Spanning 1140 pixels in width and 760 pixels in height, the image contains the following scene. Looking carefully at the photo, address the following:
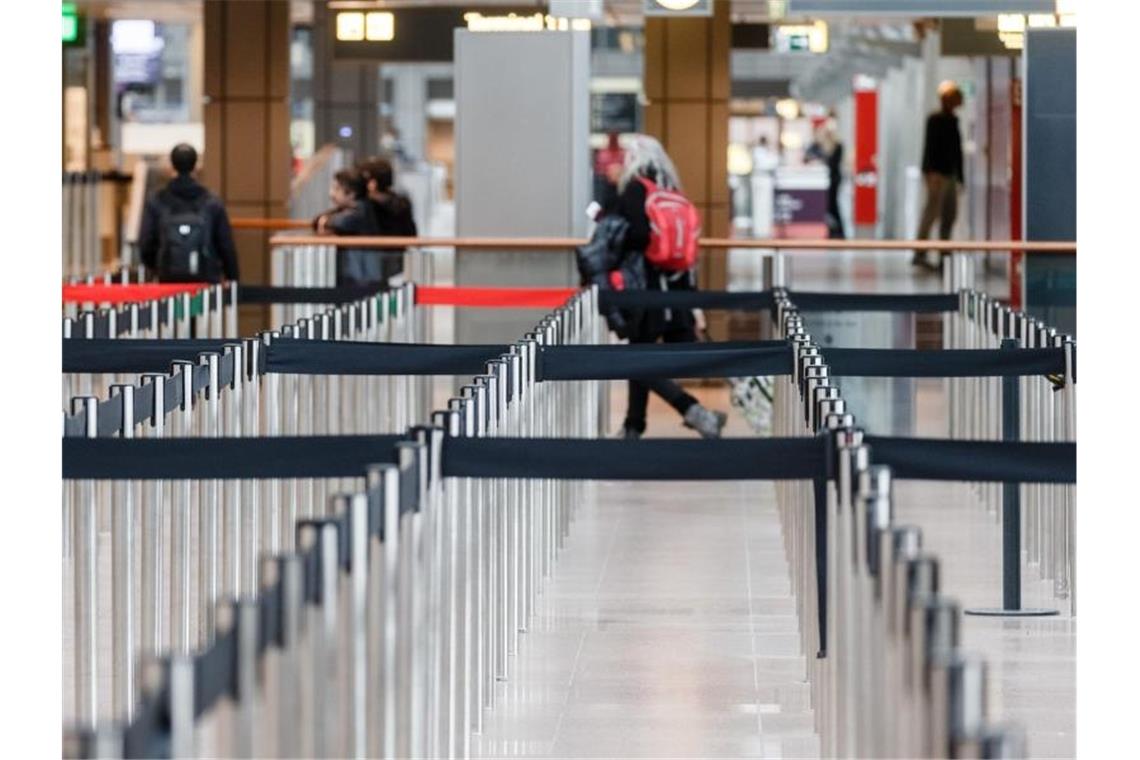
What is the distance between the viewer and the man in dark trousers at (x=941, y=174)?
89.1 feet

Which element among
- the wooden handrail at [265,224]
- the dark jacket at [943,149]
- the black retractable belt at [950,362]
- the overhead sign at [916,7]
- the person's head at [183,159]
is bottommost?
the black retractable belt at [950,362]

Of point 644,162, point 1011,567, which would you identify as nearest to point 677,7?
point 644,162

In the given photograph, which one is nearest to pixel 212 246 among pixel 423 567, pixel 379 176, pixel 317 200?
pixel 379 176

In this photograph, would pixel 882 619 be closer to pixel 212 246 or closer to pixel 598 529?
pixel 598 529

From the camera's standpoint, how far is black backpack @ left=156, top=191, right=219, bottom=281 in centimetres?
1473

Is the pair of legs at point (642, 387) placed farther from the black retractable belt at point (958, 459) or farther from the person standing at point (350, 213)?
the black retractable belt at point (958, 459)

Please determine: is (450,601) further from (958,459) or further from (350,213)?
(350,213)

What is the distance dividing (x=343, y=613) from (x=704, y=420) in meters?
8.50

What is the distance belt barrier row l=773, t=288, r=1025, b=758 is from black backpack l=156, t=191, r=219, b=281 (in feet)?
24.6

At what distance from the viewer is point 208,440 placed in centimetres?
626

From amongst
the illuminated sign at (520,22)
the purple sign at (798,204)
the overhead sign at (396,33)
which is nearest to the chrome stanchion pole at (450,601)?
the illuminated sign at (520,22)

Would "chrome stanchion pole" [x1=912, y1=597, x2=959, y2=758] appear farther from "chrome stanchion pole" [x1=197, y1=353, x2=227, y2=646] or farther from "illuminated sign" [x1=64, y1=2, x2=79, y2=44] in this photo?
"illuminated sign" [x1=64, y1=2, x2=79, y2=44]

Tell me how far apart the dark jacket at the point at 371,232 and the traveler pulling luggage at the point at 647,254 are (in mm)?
2341
